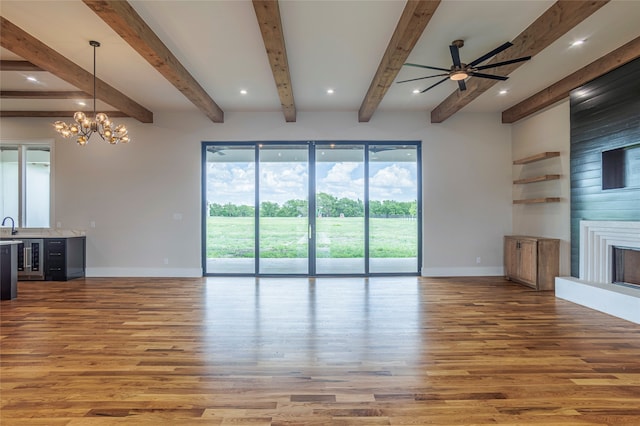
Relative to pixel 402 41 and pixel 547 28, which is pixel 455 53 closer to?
pixel 402 41

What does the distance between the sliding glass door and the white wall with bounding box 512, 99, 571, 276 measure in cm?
197

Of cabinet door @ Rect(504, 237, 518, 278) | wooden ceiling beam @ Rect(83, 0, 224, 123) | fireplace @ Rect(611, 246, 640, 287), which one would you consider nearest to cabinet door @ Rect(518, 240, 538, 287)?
cabinet door @ Rect(504, 237, 518, 278)

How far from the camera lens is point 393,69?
155 inches

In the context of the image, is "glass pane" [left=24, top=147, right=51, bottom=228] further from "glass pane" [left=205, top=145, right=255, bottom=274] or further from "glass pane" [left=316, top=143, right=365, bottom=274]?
"glass pane" [left=316, top=143, right=365, bottom=274]

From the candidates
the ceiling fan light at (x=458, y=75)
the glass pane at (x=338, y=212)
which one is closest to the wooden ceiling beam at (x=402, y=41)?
the ceiling fan light at (x=458, y=75)

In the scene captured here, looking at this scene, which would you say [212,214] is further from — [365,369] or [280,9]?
[365,369]

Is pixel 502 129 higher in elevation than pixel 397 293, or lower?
higher

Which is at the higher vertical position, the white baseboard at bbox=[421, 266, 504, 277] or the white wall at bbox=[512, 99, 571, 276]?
the white wall at bbox=[512, 99, 571, 276]

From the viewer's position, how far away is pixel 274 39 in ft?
10.8

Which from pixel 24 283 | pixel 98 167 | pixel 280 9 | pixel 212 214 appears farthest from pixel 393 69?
pixel 24 283

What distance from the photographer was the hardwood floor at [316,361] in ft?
6.47

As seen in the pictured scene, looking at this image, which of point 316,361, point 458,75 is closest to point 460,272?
point 458,75

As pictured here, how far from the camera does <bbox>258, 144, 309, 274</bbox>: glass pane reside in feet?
20.6

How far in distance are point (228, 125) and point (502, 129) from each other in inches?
221
